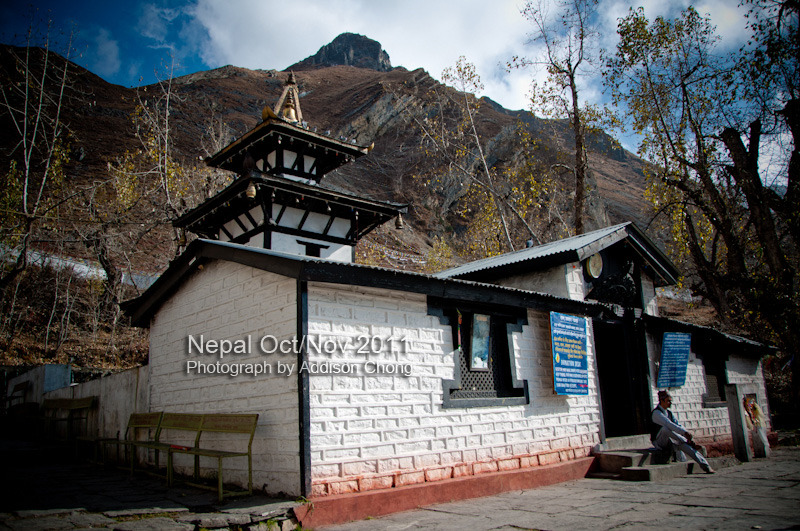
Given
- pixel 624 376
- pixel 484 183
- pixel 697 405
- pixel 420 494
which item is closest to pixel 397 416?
pixel 420 494

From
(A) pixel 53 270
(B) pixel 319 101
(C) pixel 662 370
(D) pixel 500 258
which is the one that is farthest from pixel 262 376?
(B) pixel 319 101

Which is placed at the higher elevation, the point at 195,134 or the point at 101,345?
the point at 195,134

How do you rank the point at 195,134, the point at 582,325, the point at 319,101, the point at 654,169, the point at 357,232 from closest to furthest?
the point at 582,325, the point at 357,232, the point at 654,169, the point at 195,134, the point at 319,101

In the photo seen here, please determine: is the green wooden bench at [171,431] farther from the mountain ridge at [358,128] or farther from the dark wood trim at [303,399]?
the mountain ridge at [358,128]

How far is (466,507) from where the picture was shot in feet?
20.2

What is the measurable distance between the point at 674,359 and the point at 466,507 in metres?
7.60

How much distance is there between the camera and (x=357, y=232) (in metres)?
14.4

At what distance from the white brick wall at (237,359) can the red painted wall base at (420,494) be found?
410 millimetres

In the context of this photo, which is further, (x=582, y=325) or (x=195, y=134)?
(x=195, y=134)

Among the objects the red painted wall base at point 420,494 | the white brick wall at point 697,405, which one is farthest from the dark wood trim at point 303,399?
the white brick wall at point 697,405

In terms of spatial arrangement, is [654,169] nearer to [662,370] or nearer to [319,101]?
[662,370]

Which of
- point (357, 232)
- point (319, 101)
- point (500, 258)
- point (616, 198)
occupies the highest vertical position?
point (319, 101)

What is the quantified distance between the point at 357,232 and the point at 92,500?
31.3ft

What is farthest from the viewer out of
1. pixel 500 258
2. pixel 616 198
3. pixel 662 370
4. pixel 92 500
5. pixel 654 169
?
pixel 616 198
